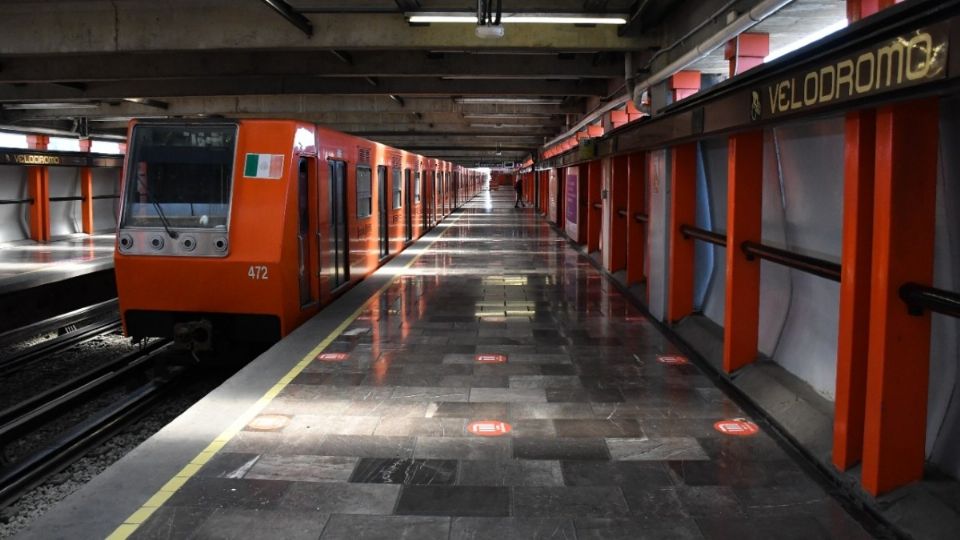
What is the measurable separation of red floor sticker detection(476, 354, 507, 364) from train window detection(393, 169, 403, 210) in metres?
9.35

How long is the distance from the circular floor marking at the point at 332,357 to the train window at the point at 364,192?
464 cm

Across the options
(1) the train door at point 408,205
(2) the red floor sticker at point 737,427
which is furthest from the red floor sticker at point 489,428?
(1) the train door at point 408,205

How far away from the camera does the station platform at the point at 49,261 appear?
45.8 ft

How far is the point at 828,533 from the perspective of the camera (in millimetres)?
3830

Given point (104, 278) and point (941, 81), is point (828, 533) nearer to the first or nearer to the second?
point (941, 81)

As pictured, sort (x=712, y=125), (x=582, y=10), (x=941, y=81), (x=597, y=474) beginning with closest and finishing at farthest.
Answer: (x=941, y=81), (x=597, y=474), (x=712, y=125), (x=582, y=10)

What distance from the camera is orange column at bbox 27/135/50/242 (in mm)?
22672

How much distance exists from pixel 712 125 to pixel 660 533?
3479 millimetres

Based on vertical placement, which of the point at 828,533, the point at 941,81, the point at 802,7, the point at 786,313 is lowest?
the point at 828,533

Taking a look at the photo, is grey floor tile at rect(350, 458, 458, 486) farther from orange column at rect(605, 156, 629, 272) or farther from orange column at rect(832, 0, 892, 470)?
orange column at rect(605, 156, 629, 272)

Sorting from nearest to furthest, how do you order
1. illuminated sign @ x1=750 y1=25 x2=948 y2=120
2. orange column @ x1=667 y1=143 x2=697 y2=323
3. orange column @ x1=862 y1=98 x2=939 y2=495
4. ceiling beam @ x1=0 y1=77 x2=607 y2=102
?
illuminated sign @ x1=750 y1=25 x2=948 y2=120 < orange column @ x1=862 y1=98 x2=939 y2=495 < orange column @ x1=667 y1=143 x2=697 y2=323 < ceiling beam @ x1=0 y1=77 x2=607 y2=102

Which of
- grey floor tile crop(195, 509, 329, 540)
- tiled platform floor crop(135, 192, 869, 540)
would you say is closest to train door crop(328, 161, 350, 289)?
tiled platform floor crop(135, 192, 869, 540)

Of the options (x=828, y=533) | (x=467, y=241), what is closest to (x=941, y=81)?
(x=828, y=533)

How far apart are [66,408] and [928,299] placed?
312 inches
